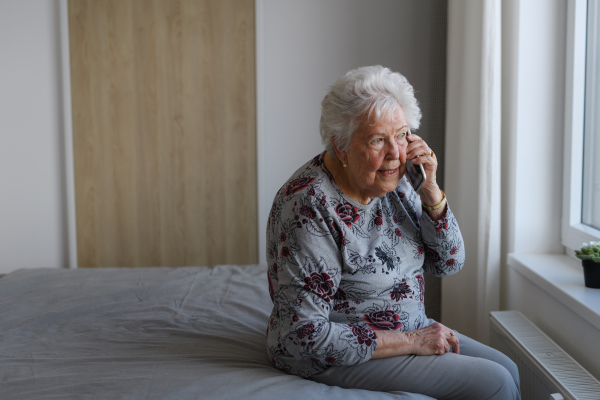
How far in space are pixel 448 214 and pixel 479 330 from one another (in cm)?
102

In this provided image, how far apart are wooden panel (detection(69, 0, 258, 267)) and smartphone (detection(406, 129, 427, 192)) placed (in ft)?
5.93

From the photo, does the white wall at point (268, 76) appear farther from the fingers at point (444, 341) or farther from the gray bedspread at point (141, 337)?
the fingers at point (444, 341)

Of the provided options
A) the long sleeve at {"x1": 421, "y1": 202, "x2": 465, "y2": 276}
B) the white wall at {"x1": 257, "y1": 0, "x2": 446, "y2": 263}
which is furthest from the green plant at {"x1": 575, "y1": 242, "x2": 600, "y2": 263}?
the white wall at {"x1": 257, "y1": 0, "x2": 446, "y2": 263}

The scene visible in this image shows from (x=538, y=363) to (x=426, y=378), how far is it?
0.50 m

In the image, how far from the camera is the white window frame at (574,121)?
1940mm

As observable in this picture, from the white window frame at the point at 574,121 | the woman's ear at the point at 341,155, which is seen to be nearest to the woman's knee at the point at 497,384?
the woman's ear at the point at 341,155

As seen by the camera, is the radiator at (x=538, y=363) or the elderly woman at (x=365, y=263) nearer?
the elderly woman at (x=365, y=263)

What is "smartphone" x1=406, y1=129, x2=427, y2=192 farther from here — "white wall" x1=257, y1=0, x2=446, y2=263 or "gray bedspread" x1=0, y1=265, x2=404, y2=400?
"white wall" x1=257, y1=0, x2=446, y2=263

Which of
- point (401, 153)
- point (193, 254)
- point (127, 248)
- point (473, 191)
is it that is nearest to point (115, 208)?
point (127, 248)

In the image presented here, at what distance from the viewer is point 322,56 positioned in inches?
120

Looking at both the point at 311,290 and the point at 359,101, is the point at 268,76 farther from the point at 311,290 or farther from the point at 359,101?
the point at 311,290

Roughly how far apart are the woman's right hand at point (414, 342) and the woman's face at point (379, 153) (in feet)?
1.15

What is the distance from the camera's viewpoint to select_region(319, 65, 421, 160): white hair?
127 cm

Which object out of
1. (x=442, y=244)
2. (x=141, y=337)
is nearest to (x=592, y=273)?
(x=442, y=244)
